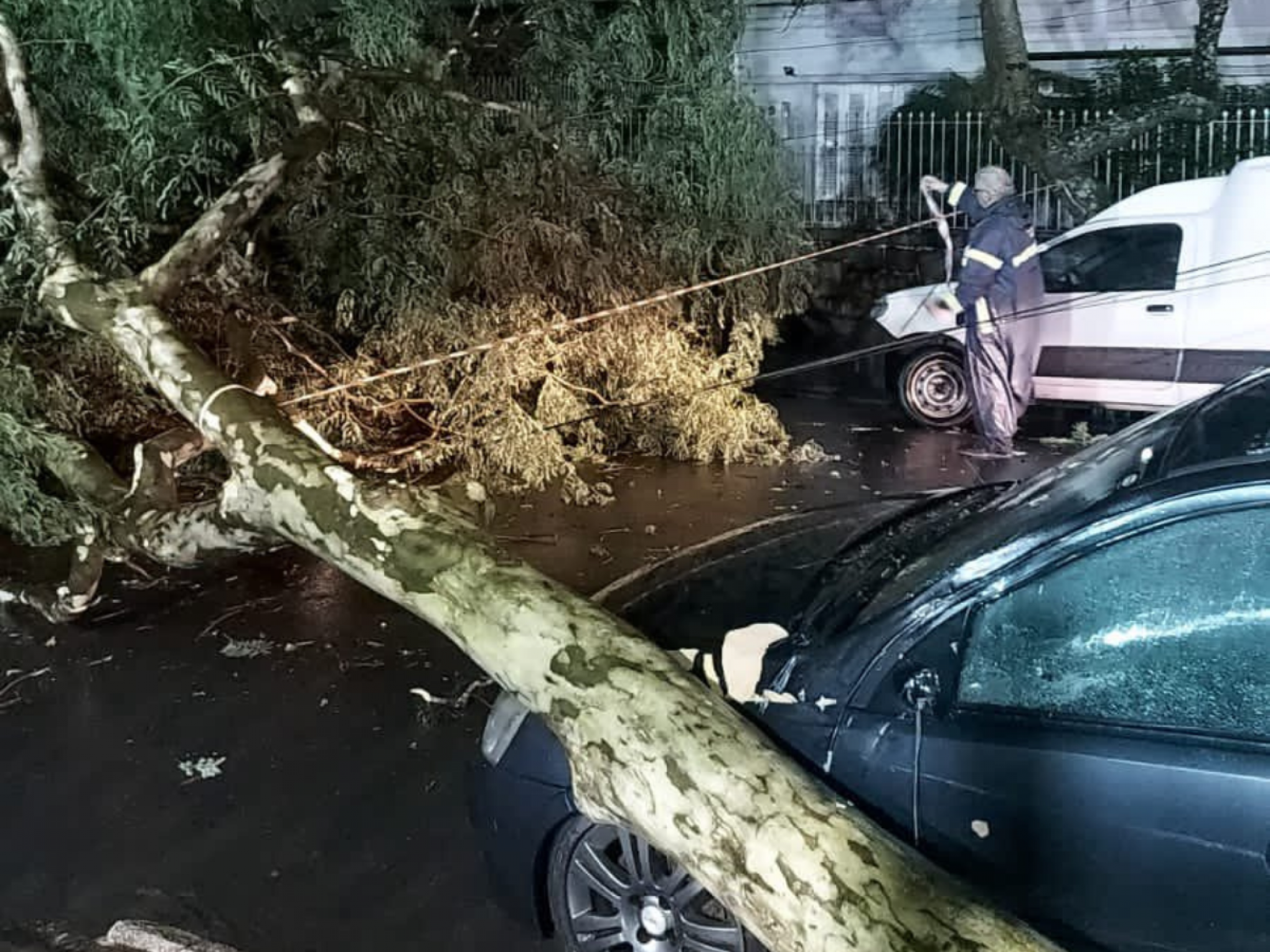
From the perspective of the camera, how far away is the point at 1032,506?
2.54 metres

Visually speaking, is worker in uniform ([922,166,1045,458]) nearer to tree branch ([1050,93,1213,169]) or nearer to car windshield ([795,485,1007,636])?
tree branch ([1050,93,1213,169])

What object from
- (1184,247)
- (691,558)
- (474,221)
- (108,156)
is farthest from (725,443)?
(691,558)

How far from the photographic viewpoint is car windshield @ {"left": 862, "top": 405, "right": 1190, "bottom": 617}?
2350 mm

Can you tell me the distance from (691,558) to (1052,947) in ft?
4.71

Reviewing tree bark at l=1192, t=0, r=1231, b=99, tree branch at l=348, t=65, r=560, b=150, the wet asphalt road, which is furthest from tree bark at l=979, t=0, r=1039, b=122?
tree branch at l=348, t=65, r=560, b=150

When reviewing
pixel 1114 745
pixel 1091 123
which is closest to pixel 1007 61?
pixel 1091 123

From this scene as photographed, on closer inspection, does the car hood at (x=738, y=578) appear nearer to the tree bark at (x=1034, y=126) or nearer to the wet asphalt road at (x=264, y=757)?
the wet asphalt road at (x=264, y=757)

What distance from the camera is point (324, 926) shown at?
3.12 m

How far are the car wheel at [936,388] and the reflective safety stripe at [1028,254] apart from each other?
648 mm

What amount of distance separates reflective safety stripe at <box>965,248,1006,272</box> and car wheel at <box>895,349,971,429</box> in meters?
0.56

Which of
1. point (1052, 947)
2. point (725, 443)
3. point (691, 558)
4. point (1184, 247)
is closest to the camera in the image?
point (1052, 947)

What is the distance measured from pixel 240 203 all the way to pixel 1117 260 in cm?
430

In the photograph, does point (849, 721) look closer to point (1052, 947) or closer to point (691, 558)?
point (1052, 947)

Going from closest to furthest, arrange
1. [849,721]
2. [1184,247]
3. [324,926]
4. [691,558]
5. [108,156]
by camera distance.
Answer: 1. [849,721]
2. [324,926]
3. [691,558]
4. [108,156]
5. [1184,247]
